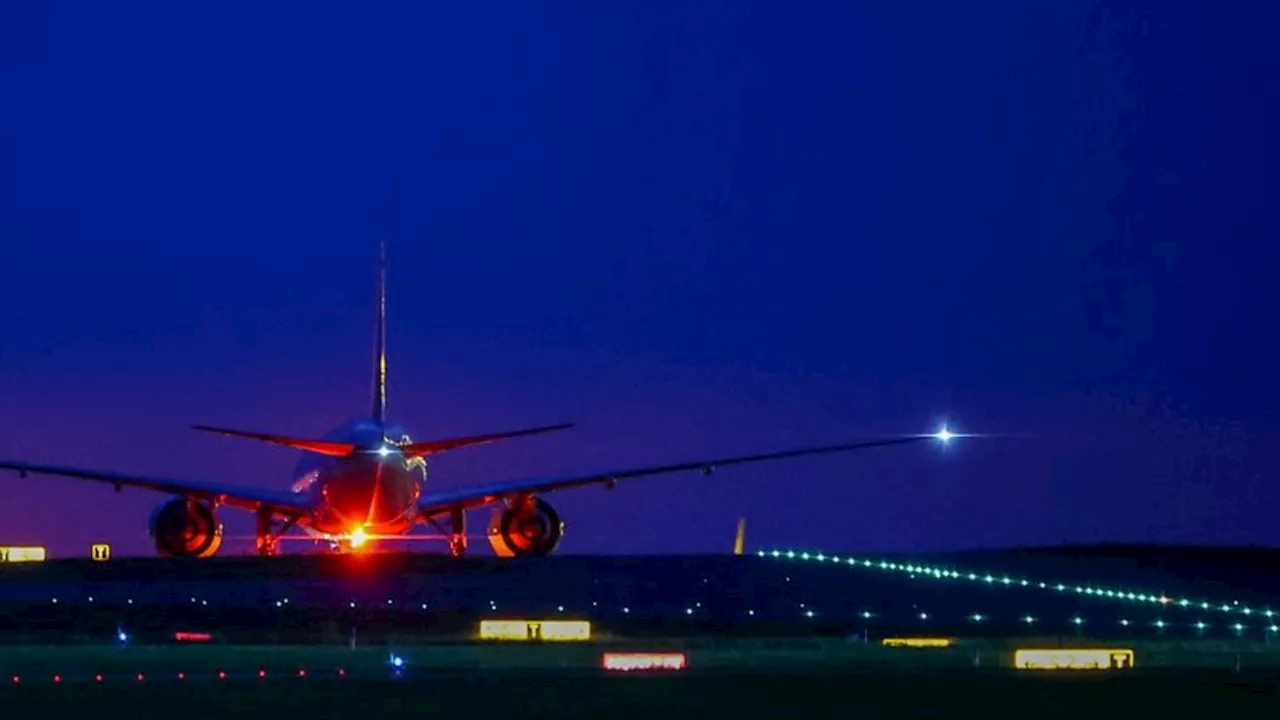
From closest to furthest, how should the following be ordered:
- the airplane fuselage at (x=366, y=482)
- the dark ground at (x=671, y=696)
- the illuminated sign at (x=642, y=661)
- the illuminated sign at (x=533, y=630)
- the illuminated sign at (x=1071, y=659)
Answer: the dark ground at (x=671, y=696) → the illuminated sign at (x=642, y=661) → the illuminated sign at (x=1071, y=659) → the illuminated sign at (x=533, y=630) → the airplane fuselage at (x=366, y=482)

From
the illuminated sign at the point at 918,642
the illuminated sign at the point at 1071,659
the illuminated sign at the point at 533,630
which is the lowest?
the illuminated sign at the point at 1071,659

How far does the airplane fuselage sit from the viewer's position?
52.7 meters

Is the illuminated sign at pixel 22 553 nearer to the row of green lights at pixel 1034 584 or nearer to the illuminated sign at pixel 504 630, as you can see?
the row of green lights at pixel 1034 584

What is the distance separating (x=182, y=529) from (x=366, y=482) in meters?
5.19

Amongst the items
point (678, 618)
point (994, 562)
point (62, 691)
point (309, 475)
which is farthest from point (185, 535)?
point (62, 691)

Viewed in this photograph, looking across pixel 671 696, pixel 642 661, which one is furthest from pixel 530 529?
pixel 671 696

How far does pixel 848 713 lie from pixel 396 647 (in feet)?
31.0

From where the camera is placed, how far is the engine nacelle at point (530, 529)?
187 feet

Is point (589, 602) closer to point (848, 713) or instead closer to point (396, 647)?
point (396, 647)

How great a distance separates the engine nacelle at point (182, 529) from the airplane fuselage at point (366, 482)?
2.61m

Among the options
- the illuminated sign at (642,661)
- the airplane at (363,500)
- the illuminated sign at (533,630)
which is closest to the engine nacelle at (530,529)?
the airplane at (363,500)

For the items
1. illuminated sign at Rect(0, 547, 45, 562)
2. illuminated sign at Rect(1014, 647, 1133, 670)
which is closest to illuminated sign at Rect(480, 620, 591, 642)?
illuminated sign at Rect(1014, 647, 1133, 670)

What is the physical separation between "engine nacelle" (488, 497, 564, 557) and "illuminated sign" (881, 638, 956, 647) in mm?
30444

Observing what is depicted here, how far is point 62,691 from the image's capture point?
18703 millimetres
